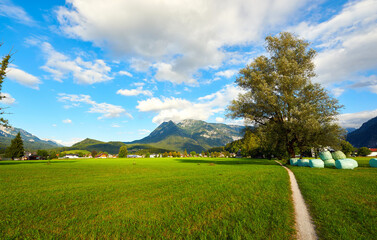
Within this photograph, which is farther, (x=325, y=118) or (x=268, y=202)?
(x=325, y=118)

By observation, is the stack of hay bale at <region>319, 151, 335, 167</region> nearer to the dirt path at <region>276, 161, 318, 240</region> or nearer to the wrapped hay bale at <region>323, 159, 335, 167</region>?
the wrapped hay bale at <region>323, 159, 335, 167</region>

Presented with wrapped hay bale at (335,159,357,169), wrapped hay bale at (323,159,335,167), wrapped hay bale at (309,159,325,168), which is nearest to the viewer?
wrapped hay bale at (335,159,357,169)

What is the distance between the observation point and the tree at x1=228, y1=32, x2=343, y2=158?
27969 mm

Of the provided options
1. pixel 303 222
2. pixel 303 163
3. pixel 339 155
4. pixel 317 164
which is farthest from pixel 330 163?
pixel 303 222

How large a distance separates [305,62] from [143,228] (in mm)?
37715

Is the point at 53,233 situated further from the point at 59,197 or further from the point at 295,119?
the point at 295,119

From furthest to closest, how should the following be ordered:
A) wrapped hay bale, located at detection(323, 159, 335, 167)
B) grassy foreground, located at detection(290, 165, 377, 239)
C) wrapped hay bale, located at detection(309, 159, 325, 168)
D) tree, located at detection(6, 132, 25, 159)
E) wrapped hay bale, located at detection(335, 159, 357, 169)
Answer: tree, located at detection(6, 132, 25, 159)
wrapped hay bale, located at detection(323, 159, 335, 167)
wrapped hay bale, located at detection(309, 159, 325, 168)
wrapped hay bale, located at detection(335, 159, 357, 169)
grassy foreground, located at detection(290, 165, 377, 239)

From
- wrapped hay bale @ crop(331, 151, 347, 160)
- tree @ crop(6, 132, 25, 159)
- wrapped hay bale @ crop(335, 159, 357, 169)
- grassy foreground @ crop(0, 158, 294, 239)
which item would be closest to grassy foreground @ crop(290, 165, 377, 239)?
grassy foreground @ crop(0, 158, 294, 239)

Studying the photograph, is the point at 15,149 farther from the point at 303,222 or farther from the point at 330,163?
the point at 330,163

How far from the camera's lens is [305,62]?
3148 centimetres

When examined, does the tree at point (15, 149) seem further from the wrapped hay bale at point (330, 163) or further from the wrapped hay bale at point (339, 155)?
the wrapped hay bale at point (339, 155)

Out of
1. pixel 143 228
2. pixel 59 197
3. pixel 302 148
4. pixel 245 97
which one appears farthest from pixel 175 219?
pixel 302 148

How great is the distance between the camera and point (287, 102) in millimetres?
29547

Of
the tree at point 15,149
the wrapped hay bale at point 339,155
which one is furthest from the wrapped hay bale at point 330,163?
the tree at point 15,149
